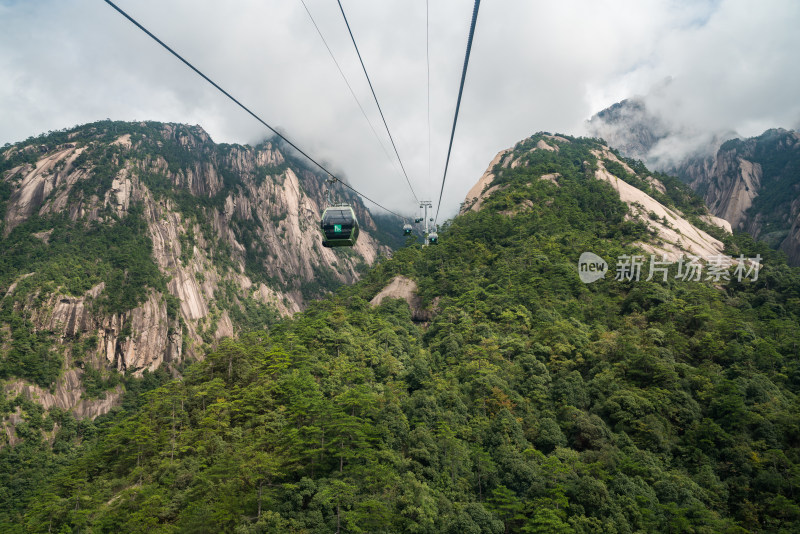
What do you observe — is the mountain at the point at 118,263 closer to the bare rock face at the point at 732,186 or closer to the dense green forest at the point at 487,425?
the dense green forest at the point at 487,425

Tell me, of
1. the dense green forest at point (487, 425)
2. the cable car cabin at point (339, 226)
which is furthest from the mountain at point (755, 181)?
the cable car cabin at point (339, 226)

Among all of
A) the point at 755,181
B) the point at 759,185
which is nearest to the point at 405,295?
the point at 759,185

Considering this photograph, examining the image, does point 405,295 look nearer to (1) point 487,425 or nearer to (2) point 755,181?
(1) point 487,425

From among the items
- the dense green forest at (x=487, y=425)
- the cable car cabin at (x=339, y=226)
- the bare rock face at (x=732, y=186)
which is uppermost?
the bare rock face at (x=732, y=186)

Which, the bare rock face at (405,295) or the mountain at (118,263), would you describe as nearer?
the bare rock face at (405,295)

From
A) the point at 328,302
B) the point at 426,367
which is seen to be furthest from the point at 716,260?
the point at 328,302

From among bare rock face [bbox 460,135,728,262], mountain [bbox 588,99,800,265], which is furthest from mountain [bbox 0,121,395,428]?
mountain [bbox 588,99,800,265]

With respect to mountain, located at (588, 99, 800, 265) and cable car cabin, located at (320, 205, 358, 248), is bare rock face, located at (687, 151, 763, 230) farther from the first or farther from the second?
cable car cabin, located at (320, 205, 358, 248)

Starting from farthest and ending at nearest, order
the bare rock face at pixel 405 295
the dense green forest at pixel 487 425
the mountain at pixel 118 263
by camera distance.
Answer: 1. the mountain at pixel 118 263
2. the bare rock face at pixel 405 295
3. the dense green forest at pixel 487 425
